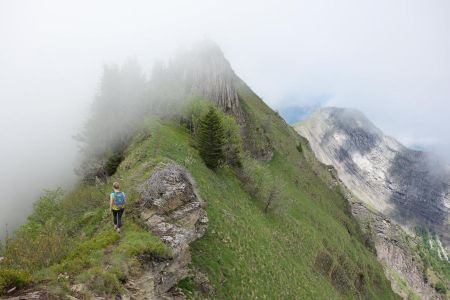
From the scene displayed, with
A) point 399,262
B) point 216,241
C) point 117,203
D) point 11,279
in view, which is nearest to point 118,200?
point 117,203

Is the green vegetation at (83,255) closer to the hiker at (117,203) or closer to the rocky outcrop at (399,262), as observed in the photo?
the hiker at (117,203)

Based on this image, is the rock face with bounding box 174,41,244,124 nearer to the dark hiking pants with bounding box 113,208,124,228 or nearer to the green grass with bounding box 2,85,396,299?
the green grass with bounding box 2,85,396,299

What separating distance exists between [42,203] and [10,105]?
113 metres

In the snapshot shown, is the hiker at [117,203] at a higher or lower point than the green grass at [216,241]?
higher

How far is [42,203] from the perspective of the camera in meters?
35.9

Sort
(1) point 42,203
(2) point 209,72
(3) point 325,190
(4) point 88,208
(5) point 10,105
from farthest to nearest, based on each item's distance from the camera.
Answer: (5) point 10,105
(3) point 325,190
(2) point 209,72
(1) point 42,203
(4) point 88,208

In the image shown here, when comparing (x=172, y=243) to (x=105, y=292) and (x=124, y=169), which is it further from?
(x=124, y=169)

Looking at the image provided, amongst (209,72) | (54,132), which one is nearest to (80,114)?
(54,132)

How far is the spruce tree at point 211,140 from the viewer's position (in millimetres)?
47438

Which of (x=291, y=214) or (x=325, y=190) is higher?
(x=291, y=214)

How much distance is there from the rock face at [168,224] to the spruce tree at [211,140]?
17.3 meters

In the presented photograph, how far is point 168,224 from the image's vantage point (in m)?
24.3

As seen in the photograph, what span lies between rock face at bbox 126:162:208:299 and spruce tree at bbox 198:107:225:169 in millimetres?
17259

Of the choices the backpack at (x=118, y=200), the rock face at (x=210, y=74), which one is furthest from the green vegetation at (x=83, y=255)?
the rock face at (x=210, y=74)
